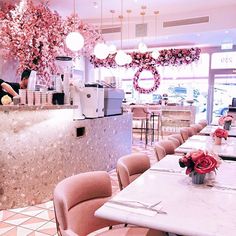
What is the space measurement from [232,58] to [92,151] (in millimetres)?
7790

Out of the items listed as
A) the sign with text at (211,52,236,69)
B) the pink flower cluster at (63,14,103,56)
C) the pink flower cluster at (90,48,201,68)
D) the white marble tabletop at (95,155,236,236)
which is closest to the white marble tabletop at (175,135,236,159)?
the white marble tabletop at (95,155,236,236)

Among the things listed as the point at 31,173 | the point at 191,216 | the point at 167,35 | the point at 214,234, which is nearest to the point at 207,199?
the point at 191,216

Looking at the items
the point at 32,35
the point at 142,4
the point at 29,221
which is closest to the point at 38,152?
the point at 29,221

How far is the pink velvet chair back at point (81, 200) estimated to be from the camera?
1.35m

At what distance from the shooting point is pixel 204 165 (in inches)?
61.9

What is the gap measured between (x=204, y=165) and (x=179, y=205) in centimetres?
38

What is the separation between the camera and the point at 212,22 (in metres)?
7.64

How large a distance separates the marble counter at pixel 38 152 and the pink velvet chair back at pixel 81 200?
1.61 meters

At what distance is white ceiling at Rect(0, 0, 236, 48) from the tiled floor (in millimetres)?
5730

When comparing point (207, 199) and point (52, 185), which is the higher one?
point (207, 199)

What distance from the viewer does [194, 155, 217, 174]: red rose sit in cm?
154

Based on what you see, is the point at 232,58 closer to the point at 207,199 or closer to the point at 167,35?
the point at 167,35

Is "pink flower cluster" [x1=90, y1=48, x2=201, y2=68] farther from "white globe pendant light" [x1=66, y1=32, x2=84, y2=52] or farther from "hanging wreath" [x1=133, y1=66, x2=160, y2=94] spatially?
"white globe pendant light" [x1=66, y1=32, x2=84, y2=52]

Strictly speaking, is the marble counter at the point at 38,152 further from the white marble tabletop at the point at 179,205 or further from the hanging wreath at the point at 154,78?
the hanging wreath at the point at 154,78
